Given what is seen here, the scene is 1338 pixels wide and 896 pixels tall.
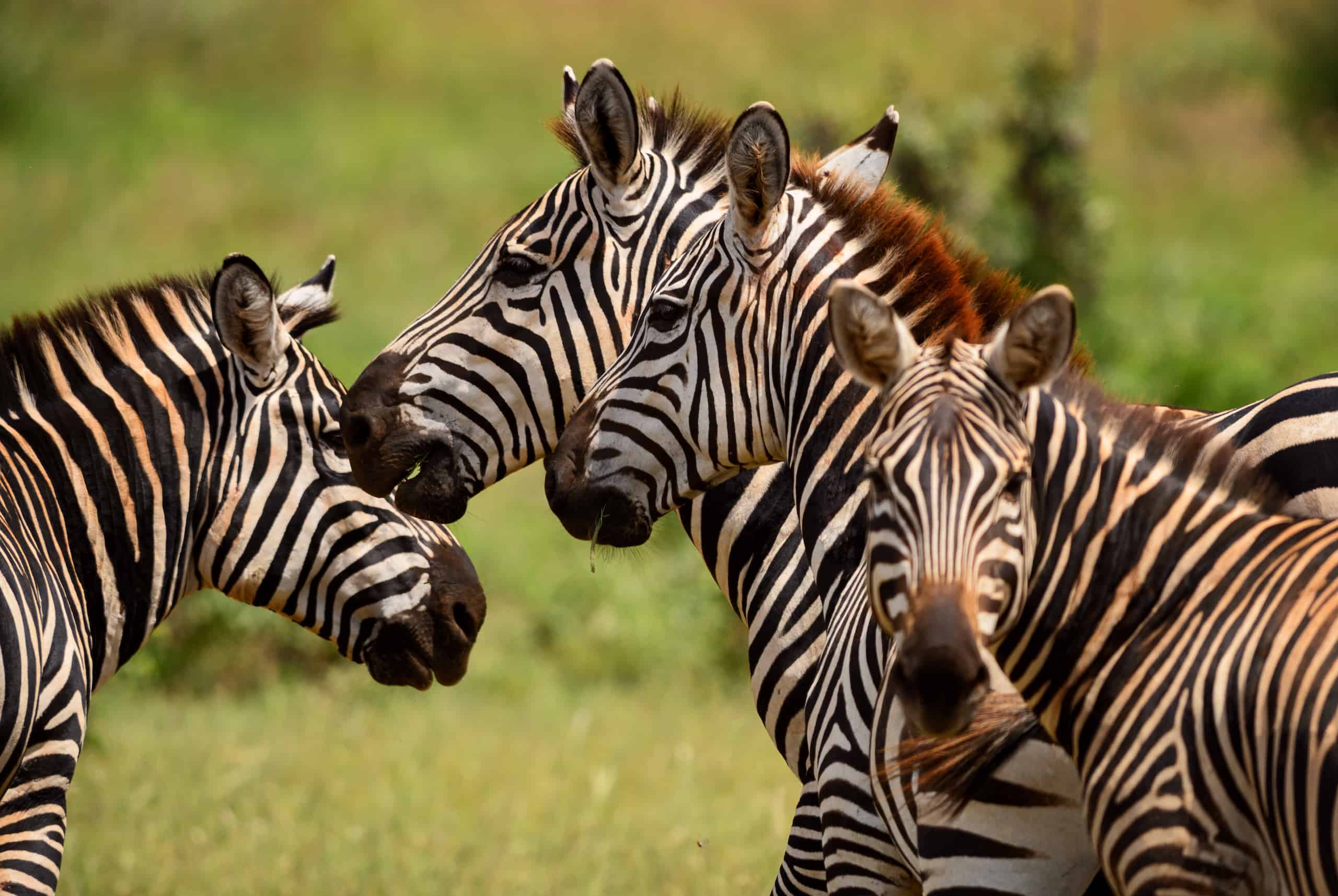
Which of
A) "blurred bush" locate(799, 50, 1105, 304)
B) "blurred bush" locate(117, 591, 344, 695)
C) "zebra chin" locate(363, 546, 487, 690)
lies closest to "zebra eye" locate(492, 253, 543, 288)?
"zebra chin" locate(363, 546, 487, 690)

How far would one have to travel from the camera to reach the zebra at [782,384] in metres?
4.34

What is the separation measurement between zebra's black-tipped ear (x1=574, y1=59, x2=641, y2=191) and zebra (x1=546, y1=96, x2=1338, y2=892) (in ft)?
1.77

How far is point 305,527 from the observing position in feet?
17.3

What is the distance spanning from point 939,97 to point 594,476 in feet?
76.2

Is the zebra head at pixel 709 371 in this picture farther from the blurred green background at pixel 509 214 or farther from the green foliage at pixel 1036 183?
the green foliage at pixel 1036 183

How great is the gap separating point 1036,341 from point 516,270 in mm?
2457

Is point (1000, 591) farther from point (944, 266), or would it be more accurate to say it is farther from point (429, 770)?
point (429, 770)

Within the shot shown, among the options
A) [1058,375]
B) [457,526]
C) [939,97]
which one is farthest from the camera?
[939,97]

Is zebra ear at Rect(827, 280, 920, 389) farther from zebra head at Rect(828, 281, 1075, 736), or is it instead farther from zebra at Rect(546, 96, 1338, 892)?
zebra at Rect(546, 96, 1338, 892)

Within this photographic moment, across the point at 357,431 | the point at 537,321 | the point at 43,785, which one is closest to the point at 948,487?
the point at 537,321

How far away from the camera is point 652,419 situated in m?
4.61

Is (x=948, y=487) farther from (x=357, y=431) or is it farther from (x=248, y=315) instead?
(x=248, y=315)

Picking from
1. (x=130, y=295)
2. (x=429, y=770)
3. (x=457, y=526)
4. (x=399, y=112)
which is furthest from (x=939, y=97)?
(x=130, y=295)

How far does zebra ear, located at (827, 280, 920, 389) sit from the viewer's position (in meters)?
3.47
